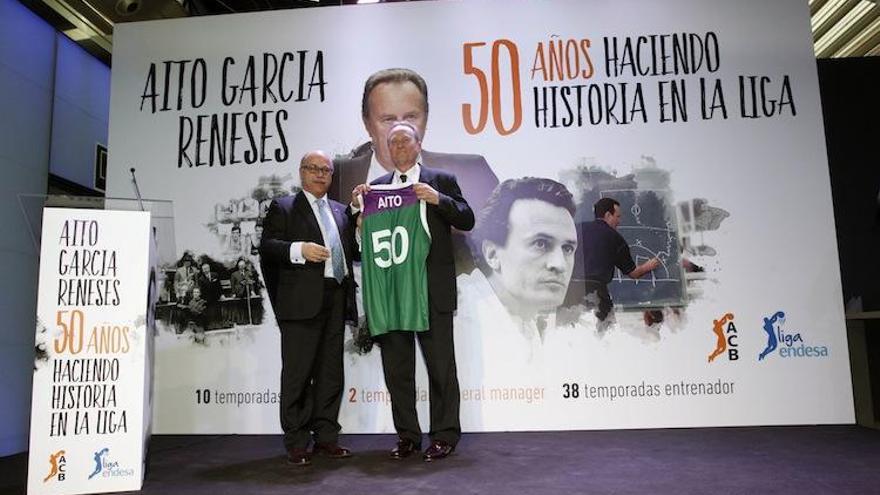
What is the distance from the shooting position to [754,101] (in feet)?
13.8

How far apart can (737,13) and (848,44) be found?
8.63 feet

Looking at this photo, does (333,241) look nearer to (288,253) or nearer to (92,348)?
(288,253)

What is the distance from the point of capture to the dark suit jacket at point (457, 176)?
4133 millimetres

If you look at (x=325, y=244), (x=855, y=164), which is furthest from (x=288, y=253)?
(x=855, y=164)

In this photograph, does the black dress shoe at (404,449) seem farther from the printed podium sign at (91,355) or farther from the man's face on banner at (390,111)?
the man's face on banner at (390,111)

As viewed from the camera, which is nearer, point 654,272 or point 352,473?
point 352,473

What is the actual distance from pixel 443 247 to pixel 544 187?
1.11m

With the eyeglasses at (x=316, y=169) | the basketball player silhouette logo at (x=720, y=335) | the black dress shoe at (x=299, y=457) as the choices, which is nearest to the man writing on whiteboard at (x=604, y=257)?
the basketball player silhouette logo at (x=720, y=335)

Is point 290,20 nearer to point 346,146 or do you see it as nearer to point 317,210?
point 346,146

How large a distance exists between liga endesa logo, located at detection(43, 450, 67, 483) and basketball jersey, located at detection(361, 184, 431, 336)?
4.72 ft

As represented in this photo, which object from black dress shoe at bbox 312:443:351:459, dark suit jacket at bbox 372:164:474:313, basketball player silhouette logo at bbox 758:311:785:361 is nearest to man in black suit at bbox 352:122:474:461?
dark suit jacket at bbox 372:164:474:313

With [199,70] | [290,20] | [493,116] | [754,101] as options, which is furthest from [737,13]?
[199,70]

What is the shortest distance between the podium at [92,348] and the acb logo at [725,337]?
324 cm

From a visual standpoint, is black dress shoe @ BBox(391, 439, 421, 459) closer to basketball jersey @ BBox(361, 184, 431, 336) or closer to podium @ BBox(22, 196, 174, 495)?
basketball jersey @ BBox(361, 184, 431, 336)
